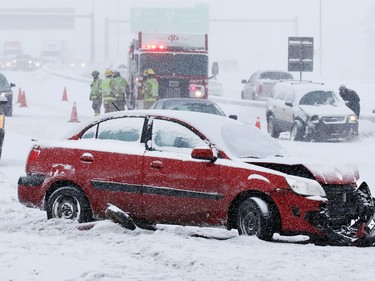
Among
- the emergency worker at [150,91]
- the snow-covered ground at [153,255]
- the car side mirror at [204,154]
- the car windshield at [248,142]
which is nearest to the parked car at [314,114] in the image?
the emergency worker at [150,91]

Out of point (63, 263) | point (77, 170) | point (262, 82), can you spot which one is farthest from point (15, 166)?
point (262, 82)

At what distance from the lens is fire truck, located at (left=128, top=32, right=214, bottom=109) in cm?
2778

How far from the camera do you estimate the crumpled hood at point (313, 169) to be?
9508 mm

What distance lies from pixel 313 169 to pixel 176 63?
18597mm

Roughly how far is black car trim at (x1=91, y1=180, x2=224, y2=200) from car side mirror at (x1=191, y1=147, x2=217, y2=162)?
0.35 metres

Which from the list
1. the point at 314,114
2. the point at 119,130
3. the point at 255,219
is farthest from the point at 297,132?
the point at 255,219

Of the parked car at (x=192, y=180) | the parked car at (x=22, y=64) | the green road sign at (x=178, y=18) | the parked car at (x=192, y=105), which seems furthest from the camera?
the green road sign at (x=178, y=18)

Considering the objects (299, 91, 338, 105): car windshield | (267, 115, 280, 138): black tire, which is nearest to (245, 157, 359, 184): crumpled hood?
(299, 91, 338, 105): car windshield


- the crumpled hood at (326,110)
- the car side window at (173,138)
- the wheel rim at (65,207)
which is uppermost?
the car side window at (173,138)

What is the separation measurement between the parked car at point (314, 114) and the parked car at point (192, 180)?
572 inches

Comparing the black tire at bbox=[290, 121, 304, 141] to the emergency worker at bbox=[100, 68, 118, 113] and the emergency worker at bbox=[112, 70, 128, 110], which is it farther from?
the emergency worker at bbox=[100, 68, 118, 113]

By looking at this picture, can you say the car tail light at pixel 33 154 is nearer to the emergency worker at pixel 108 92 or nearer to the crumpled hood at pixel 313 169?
the crumpled hood at pixel 313 169

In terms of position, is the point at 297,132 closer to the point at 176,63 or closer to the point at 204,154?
the point at 176,63

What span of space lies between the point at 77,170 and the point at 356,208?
9.98ft
